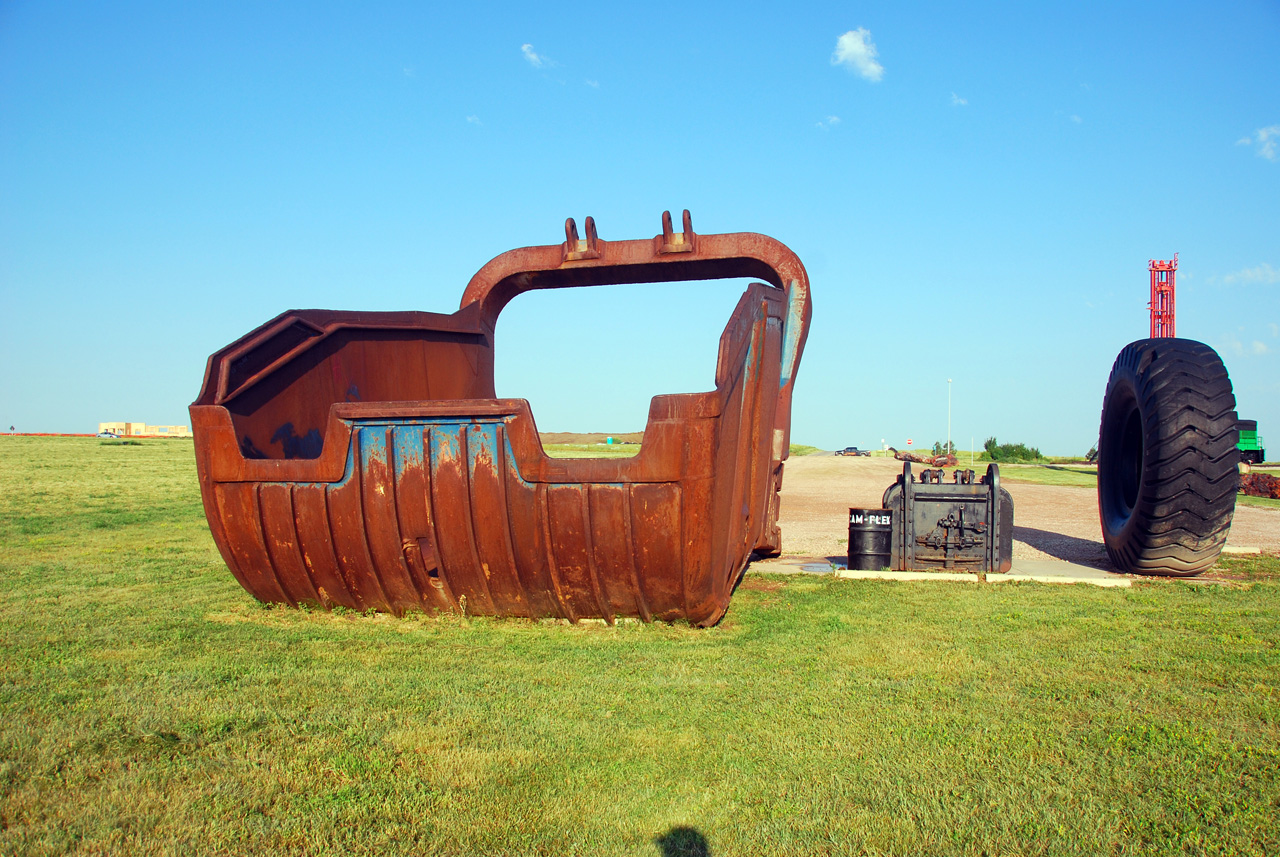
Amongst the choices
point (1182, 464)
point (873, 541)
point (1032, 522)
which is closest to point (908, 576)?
point (873, 541)

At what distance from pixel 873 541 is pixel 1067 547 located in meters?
3.57

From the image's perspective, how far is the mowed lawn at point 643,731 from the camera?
2.26 m

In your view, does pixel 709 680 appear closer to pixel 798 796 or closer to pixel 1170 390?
pixel 798 796

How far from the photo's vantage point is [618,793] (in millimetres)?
2512

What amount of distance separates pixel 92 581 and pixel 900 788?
6128 mm

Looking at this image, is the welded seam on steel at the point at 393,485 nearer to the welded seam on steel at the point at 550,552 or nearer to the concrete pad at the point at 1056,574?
the welded seam on steel at the point at 550,552

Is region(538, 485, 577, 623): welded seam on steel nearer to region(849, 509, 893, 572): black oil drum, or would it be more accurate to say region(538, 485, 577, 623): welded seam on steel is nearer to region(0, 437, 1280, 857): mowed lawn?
region(0, 437, 1280, 857): mowed lawn

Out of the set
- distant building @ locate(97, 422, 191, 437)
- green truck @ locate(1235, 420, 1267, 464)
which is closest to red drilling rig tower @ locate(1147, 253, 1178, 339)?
green truck @ locate(1235, 420, 1267, 464)

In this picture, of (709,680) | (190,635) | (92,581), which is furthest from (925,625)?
(92,581)

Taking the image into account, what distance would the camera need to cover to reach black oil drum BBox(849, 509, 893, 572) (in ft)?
22.8

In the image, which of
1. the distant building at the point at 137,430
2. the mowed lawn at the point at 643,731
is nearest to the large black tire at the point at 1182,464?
the mowed lawn at the point at 643,731

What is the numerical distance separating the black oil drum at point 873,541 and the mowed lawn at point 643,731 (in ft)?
5.42

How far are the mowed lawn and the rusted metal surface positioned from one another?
264mm

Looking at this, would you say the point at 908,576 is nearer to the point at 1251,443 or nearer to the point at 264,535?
the point at 264,535
